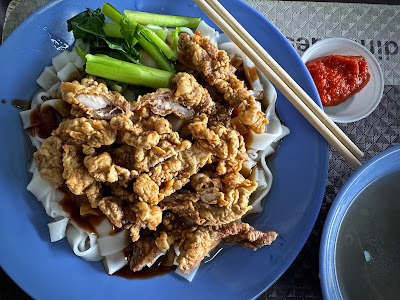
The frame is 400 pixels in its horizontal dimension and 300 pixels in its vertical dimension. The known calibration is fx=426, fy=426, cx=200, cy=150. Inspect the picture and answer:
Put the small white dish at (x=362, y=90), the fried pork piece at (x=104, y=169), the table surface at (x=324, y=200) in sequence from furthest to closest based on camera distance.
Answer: the small white dish at (x=362, y=90) < the table surface at (x=324, y=200) < the fried pork piece at (x=104, y=169)

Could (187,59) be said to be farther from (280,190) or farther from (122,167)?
(280,190)

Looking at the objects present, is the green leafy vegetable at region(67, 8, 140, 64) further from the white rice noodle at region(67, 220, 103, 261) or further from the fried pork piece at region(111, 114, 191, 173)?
the white rice noodle at region(67, 220, 103, 261)

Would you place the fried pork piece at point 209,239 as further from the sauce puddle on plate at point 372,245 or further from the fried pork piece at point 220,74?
the fried pork piece at point 220,74

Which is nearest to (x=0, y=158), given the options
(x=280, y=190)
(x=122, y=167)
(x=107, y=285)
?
(x=122, y=167)

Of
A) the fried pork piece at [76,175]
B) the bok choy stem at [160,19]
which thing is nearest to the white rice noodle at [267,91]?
the bok choy stem at [160,19]

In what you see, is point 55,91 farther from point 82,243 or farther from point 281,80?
point 281,80

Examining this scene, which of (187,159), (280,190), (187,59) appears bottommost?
(280,190)
